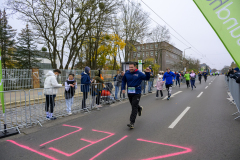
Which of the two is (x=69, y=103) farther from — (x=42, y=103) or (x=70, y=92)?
(x=42, y=103)

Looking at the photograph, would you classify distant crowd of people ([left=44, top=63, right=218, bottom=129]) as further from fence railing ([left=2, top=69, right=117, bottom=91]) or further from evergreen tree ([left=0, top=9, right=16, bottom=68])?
evergreen tree ([left=0, top=9, right=16, bottom=68])

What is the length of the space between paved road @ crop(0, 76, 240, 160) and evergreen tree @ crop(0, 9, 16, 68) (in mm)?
19458

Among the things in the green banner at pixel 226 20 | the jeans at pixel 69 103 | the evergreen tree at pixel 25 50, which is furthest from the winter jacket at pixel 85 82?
the evergreen tree at pixel 25 50

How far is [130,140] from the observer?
388cm

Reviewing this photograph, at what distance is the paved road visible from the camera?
3.19 meters

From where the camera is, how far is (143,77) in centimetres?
488

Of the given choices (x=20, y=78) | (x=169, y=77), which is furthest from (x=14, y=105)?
(x=169, y=77)

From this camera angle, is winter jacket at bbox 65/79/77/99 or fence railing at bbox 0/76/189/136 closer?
fence railing at bbox 0/76/189/136

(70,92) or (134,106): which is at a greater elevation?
(70,92)

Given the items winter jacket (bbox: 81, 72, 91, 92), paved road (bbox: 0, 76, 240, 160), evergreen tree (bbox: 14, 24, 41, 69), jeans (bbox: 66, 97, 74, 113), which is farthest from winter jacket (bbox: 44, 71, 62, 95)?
evergreen tree (bbox: 14, 24, 41, 69)

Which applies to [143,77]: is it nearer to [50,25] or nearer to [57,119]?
[57,119]

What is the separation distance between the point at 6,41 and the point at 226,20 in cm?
2547

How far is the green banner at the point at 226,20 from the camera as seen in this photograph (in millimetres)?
2029

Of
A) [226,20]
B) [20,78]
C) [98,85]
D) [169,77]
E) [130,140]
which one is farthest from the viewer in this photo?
[20,78]
